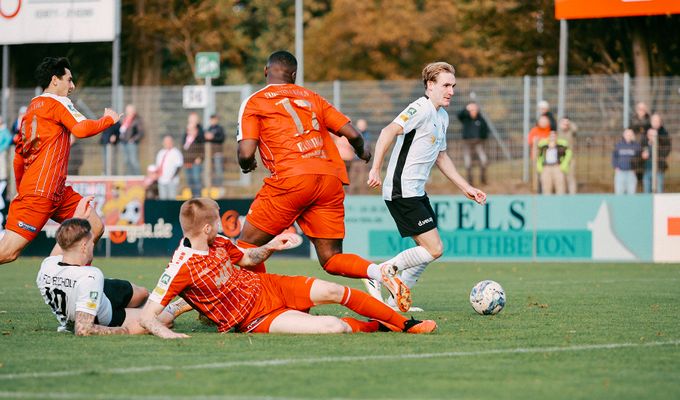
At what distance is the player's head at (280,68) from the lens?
934cm

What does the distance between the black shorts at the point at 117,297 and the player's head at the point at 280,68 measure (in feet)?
6.61

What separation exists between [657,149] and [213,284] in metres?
15.3

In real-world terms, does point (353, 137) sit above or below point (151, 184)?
above

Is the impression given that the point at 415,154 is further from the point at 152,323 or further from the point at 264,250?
the point at 152,323

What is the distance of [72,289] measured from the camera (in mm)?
8602

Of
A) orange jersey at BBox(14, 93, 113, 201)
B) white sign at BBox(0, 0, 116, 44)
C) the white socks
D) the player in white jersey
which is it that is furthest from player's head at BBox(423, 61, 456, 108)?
white sign at BBox(0, 0, 116, 44)

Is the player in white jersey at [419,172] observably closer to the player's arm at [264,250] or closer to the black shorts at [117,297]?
the player's arm at [264,250]

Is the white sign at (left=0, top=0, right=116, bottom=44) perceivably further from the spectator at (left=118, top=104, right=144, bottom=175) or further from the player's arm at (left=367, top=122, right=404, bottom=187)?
the player's arm at (left=367, top=122, right=404, bottom=187)

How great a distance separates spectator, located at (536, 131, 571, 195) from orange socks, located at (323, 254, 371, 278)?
1357 cm

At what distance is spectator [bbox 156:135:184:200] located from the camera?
75.6 feet

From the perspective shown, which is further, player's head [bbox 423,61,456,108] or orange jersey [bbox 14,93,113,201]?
player's head [bbox 423,61,456,108]

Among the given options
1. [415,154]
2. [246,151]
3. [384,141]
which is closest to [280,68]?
[246,151]

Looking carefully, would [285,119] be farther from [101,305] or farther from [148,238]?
[148,238]

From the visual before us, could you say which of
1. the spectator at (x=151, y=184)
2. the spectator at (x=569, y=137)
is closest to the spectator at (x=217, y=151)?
the spectator at (x=151, y=184)
